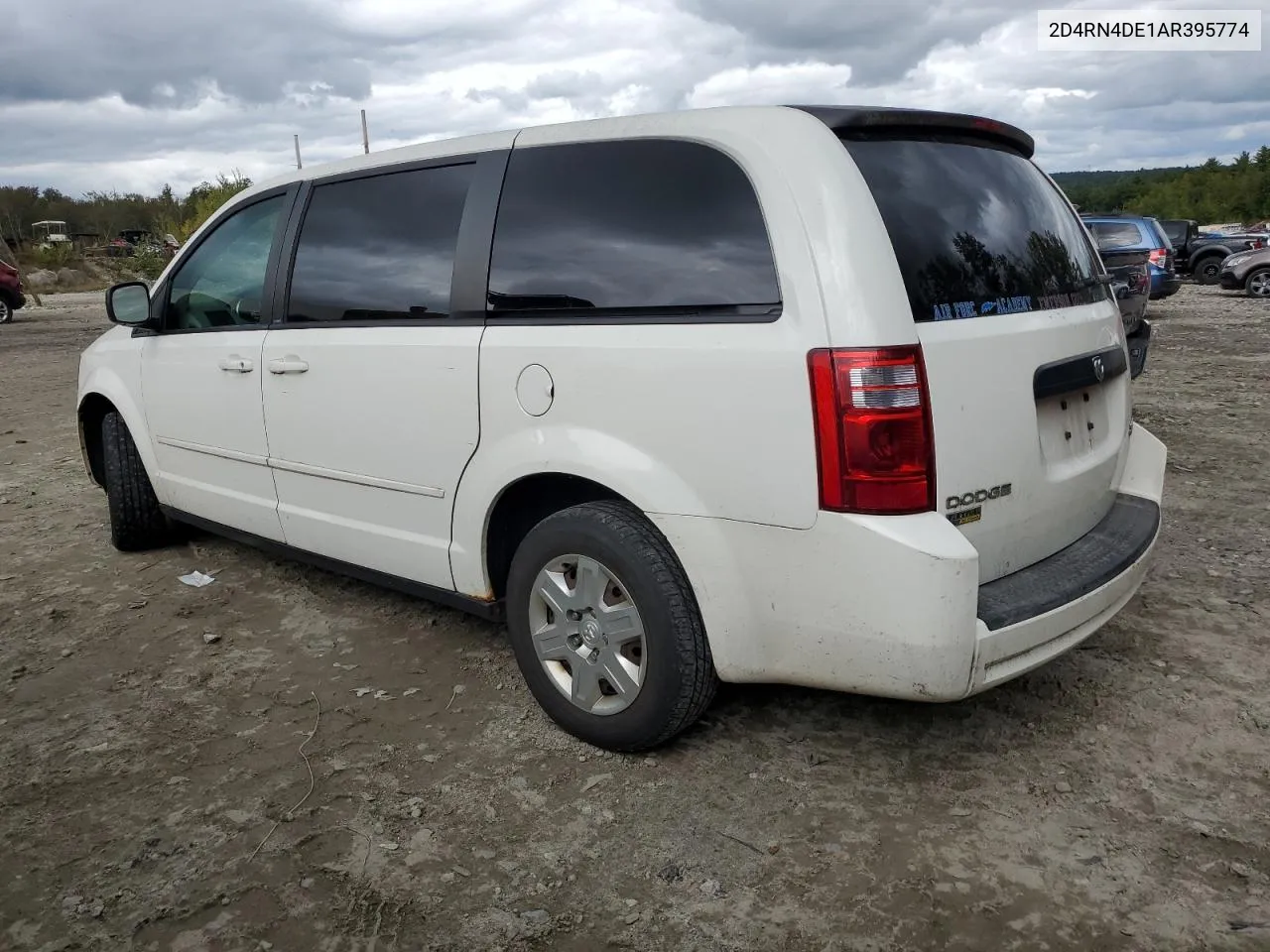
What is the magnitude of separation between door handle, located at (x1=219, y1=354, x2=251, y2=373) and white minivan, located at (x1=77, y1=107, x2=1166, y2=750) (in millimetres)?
252

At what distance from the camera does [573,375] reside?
2.83 meters

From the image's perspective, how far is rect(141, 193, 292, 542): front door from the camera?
3.97 m

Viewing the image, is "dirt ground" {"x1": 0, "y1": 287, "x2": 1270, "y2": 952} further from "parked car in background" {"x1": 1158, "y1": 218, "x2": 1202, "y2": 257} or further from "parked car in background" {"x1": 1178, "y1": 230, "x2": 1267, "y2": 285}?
"parked car in background" {"x1": 1158, "y1": 218, "x2": 1202, "y2": 257}

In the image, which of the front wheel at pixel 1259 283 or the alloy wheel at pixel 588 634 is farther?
the front wheel at pixel 1259 283

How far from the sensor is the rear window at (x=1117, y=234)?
15.4 m

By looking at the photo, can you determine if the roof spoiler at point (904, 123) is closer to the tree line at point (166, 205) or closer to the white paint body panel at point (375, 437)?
the white paint body panel at point (375, 437)

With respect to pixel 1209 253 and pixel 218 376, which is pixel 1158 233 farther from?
pixel 218 376

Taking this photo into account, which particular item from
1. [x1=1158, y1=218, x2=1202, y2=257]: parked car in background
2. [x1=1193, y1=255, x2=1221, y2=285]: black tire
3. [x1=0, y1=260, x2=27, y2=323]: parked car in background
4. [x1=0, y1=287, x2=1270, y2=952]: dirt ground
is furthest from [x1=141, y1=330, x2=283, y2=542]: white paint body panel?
[x1=1158, y1=218, x2=1202, y2=257]: parked car in background

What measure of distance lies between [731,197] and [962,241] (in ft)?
2.07

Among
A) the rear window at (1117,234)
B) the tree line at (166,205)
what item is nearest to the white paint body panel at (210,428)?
the rear window at (1117,234)


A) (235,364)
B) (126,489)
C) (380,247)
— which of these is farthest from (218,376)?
(126,489)

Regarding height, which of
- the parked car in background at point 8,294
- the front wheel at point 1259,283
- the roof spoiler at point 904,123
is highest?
the parked car in background at point 8,294

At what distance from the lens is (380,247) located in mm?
3500

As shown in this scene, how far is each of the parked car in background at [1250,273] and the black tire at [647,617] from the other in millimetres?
21831
